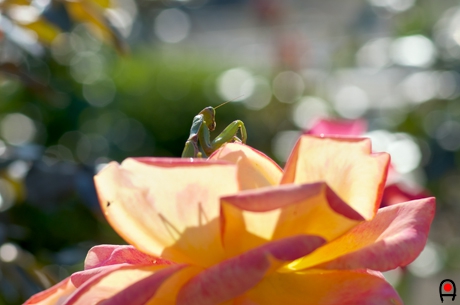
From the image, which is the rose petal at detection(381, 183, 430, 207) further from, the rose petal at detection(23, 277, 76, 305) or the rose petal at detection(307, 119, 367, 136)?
the rose petal at detection(23, 277, 76, 305)

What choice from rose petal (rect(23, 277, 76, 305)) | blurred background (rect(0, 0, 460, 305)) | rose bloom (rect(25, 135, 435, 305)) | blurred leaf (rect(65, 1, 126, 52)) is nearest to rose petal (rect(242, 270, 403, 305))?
rose bloom (rect(25, 135, 435, 305))

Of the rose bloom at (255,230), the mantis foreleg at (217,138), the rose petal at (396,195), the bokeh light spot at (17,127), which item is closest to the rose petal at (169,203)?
the rose bloom at (255,230)

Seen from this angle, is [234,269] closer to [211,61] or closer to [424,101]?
[424,101]

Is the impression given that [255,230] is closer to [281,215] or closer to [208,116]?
[281,215]

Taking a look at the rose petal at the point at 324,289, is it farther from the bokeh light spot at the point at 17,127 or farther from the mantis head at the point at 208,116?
the bokeh light spot at the point at 17,127

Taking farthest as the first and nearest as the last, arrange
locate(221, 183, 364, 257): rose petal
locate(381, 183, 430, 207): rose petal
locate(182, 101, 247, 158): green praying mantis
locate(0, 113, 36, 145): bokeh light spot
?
1. locate(0, 113, 36, 145): bokeh light spot
2. locate(381, 183, 430, 207): rose petal
3. locate(182, 101, 247, 158): green praying mantis
4. locate(221, 183, 364, 257): rose petal

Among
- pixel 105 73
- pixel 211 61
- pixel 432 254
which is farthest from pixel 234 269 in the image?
pixel 211 61

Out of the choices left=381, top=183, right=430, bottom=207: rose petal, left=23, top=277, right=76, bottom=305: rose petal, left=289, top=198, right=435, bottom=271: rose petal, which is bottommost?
left=381, top=183, right=430, bottom=207: rose petal
